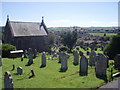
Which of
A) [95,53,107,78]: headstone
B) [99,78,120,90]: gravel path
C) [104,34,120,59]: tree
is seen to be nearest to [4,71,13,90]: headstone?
[99,78,120,90]: gravel path

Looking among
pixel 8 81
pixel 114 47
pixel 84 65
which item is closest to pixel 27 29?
pixel 114 47

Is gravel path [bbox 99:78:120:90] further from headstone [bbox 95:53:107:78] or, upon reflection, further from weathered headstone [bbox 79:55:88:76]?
weathered headstone [bbox 79:55:88:76]

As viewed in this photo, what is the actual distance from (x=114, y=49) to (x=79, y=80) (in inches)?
563

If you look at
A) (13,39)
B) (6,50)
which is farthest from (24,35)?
(6,50)

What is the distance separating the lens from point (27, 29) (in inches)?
1604

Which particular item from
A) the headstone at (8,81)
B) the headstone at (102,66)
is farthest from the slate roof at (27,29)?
the headstone at (8,81)

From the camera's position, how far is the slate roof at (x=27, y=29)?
38519 millimetres

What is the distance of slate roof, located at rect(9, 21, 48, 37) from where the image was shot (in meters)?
38.5

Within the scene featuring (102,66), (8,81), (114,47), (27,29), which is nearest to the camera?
(8,81)

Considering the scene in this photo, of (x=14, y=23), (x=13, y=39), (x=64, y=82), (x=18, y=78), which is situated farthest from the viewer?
(x=14, y=23)

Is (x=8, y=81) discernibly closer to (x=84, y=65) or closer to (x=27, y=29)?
(x=84, y=65)

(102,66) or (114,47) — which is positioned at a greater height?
(114,47)

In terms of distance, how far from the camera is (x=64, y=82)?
41.5 feet

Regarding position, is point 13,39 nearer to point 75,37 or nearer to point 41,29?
point 41,29
